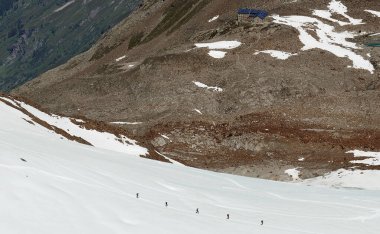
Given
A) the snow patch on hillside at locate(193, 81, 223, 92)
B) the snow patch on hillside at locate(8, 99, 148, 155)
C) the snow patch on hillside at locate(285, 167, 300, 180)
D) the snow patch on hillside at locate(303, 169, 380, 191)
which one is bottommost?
the snow patch on hillside at locate(285, 167, 300, 180)

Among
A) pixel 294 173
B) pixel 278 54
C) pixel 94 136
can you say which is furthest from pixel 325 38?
pixel 94 136

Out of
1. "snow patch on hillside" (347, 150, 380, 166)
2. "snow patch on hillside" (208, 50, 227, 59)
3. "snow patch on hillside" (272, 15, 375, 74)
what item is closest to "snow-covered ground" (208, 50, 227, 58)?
"snow patch on hillside" (208, 50, 227, 59)

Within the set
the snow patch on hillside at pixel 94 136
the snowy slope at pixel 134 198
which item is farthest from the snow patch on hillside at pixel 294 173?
the snowy slope at pixel 134 198

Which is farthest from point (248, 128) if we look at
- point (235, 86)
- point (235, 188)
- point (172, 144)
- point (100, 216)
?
point (100, 216)

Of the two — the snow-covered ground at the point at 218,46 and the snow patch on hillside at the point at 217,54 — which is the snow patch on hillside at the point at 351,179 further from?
the snow-covered ground at the point at 218,46

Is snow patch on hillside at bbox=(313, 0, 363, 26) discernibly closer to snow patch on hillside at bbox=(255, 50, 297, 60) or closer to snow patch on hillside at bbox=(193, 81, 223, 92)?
snow patch on hillside at bbox=(255, 50, 297, 60)

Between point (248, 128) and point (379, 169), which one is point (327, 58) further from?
point (379, 169)

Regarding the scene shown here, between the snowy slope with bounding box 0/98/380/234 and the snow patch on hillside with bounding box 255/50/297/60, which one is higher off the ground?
the snowy slope with bounding box 0/98/380/234
